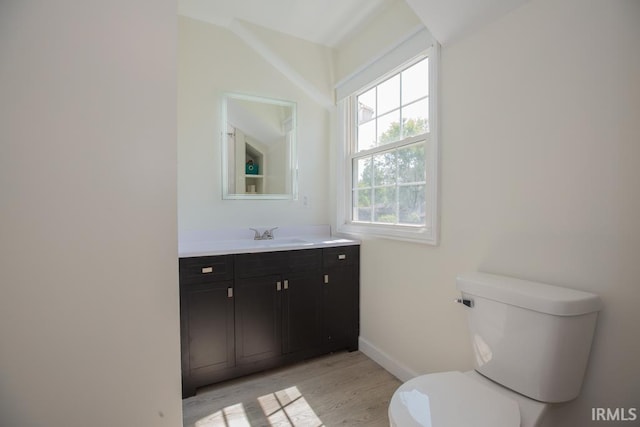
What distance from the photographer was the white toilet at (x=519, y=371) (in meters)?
0.91

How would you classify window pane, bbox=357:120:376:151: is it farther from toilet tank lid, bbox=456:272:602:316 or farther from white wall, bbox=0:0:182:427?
white wall, bbox=0:0:182:427

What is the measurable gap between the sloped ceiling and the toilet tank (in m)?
1.23

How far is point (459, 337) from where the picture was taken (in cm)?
150

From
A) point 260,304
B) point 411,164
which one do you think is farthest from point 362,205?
point 260,304

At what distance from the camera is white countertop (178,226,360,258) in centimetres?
179

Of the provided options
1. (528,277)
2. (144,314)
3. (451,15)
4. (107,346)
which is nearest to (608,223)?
(528,277)

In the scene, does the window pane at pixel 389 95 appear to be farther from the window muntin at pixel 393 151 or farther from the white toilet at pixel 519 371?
the white toilet at pixel 519 371

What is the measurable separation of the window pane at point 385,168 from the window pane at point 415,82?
0.38 meters

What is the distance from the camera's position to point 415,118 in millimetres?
1829

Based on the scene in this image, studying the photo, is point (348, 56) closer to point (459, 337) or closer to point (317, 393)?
point (459, 337)

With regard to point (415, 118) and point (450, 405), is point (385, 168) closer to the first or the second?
point (415, 118)

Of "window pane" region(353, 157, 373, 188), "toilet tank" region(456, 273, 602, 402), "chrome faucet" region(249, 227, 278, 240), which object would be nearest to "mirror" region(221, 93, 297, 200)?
"chrome faucet" region(249, 227, 278, 240)

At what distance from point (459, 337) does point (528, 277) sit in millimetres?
516

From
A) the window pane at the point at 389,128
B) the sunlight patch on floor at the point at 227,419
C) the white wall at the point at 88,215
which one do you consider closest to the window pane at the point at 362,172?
the window pane at the point at 389,128
